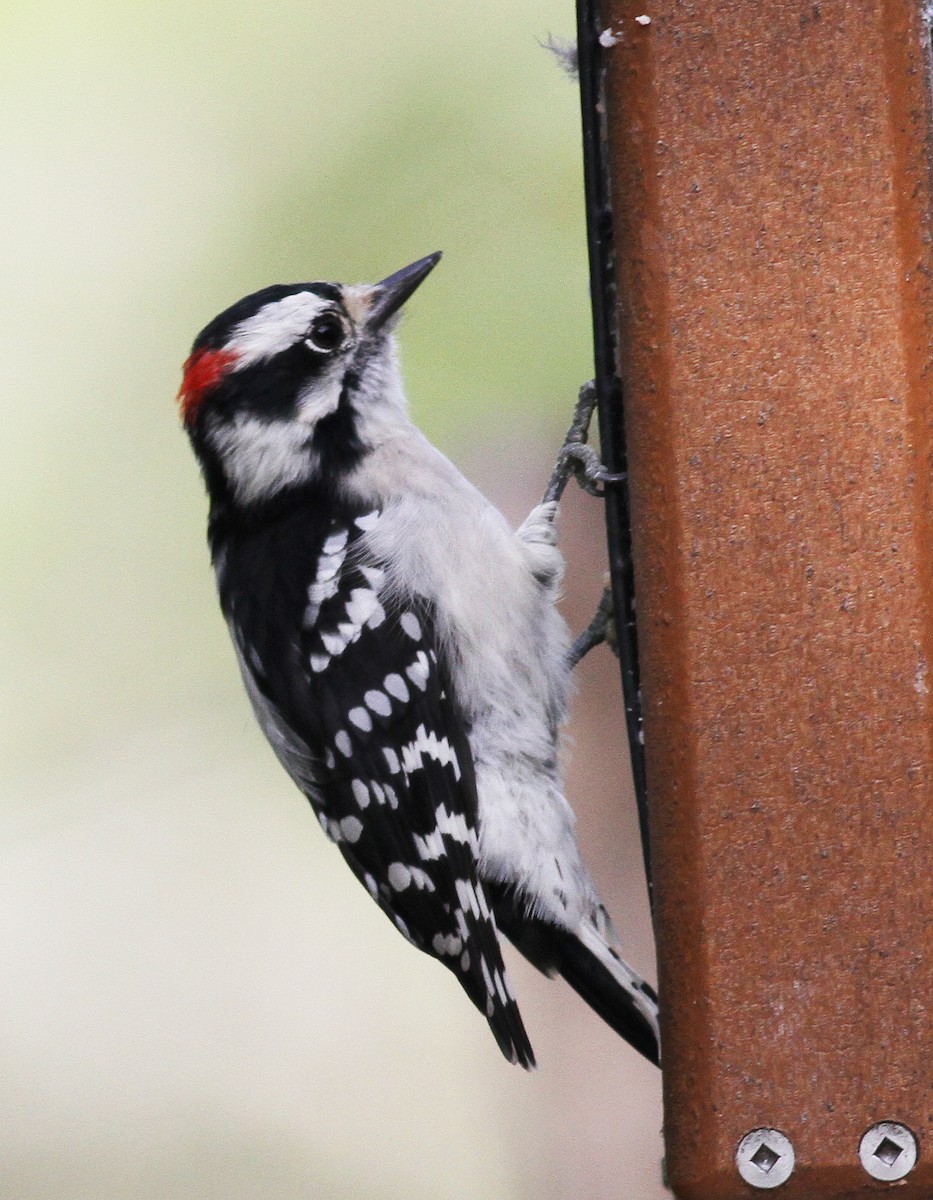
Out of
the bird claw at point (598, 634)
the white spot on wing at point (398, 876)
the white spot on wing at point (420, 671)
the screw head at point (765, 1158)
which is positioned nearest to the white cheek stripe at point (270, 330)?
the white spot on wing at point (420, 671)

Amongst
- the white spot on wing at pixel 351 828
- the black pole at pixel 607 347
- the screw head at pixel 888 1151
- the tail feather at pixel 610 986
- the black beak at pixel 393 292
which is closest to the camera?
the screw head at pixel 888 1151

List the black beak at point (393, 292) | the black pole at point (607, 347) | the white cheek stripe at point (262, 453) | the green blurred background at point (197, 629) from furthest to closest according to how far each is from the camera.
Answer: the green blurred background at point (197, 629)
the black beak at point (393, 292)
the white cheek stripe at point (262, 453)
the black pole at point (607, 347)

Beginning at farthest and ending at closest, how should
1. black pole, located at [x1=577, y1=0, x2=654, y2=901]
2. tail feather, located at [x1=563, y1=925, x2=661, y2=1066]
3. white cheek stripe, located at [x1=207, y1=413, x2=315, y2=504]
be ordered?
1. white cheek stripe, located at [x1=207, y1=413, x2=315, y2=504]
2. tail feather, located at [x1=563, y1=925, x2=661, y2=1066]
3. black pole, located at [x1=577, y1=0, x2=654, y2=901]

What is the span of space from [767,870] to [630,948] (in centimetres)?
165

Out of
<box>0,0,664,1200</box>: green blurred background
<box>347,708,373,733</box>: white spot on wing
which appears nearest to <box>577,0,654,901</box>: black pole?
<box>347,708,373,733</box>: white spot on wing

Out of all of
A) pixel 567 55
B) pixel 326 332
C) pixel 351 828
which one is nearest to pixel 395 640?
pixel 351 828

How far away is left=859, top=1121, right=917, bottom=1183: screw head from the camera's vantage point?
1.97m

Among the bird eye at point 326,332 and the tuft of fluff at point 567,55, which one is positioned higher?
the tuft of fluff at point 567,55

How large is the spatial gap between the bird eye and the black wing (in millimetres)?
350

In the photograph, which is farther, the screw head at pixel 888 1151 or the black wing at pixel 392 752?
the black wing at pixel 392 752

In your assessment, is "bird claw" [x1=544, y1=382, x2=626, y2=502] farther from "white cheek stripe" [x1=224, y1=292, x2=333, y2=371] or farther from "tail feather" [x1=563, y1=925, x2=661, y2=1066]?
"tail feather" [x1=563, y1=925, x2=661, y2=1066]

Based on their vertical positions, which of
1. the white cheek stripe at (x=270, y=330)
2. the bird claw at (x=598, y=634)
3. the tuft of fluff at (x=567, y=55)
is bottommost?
the bird claw at (x=598, y=634)

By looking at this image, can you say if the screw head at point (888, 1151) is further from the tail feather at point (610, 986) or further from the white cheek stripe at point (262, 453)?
the white cheek stripe at point (262, 453)

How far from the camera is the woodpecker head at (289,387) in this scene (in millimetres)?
3189
